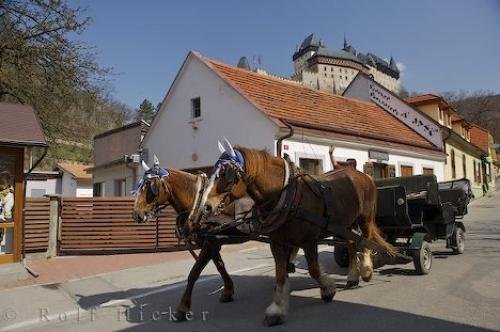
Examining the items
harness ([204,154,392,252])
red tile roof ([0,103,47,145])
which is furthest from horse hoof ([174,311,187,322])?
red tile roof ([0,103,47,145])

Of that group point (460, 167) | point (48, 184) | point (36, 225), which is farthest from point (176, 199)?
point (48, 184)

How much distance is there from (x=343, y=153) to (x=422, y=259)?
831 cm

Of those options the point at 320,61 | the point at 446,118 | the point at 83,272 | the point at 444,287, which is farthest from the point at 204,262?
the point at 320,61

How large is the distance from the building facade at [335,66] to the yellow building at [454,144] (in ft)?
214

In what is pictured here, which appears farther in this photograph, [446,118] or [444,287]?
[446,118]

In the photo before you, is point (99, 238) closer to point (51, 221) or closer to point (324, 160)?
point (51, 221)

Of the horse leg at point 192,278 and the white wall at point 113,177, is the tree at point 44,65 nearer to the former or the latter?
the white wall at point 113,177

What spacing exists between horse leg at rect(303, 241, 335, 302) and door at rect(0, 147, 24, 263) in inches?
265

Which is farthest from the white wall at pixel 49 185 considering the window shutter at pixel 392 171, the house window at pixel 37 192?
the window shutter at pixel 392 171

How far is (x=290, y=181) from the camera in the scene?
16.8 ft

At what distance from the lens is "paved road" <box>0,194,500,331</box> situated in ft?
16.5

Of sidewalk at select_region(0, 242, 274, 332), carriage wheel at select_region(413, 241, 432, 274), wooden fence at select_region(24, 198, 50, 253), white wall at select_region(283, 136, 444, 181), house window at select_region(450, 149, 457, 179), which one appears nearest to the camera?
sidewalk at select_region(0, 242, 274, 332)

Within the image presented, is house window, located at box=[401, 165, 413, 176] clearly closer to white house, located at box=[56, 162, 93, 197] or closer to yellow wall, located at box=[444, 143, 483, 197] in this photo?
yellow wall, located at box=[444, 143, 483, 197]

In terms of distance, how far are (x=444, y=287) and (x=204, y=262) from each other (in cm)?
344
